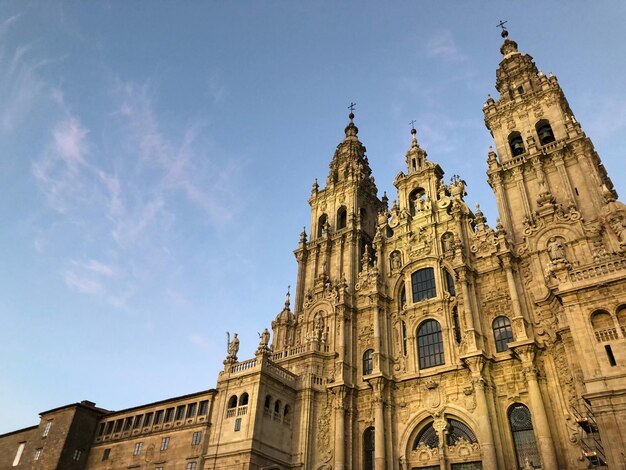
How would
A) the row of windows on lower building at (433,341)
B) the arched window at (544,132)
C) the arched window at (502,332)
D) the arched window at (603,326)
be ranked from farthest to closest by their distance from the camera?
the arched window at (544,132) → the row of windows on lower building at (433,341) → the arched window at (502,332) → the arched window at (603,326)

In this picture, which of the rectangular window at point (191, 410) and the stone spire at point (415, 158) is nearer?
the rectangular window at point (191, 410)

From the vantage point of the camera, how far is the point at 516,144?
39562mm

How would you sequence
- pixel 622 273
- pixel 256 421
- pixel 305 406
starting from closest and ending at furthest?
1. pixel 622 273
2. pixel 256 421
3. pixel 305 406

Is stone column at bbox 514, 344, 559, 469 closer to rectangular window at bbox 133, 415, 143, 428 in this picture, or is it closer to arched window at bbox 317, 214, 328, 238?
arched window at bbox 317, 214, 328, 238

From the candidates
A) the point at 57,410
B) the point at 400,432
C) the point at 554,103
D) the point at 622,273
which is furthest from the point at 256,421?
the point at 554,103

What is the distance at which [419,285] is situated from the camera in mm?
37469

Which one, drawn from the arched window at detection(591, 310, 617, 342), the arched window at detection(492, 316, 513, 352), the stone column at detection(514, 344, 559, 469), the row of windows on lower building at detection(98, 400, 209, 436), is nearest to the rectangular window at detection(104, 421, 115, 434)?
the row of windows on lower building at detection(98, 400, 209, 436)

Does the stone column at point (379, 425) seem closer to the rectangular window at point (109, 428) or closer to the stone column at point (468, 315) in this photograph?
the stone column at point (468, 315)

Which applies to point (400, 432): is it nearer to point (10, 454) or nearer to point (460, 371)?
point (460, 371)

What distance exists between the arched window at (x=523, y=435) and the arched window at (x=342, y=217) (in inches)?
901

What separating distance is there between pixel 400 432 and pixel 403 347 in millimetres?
5813

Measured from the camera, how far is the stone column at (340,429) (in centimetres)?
3188

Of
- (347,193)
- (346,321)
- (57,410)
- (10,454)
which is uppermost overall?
(347,193)

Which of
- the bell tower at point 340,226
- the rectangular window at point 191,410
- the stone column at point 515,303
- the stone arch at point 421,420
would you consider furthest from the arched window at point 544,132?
the rectangular window at point 191,410
